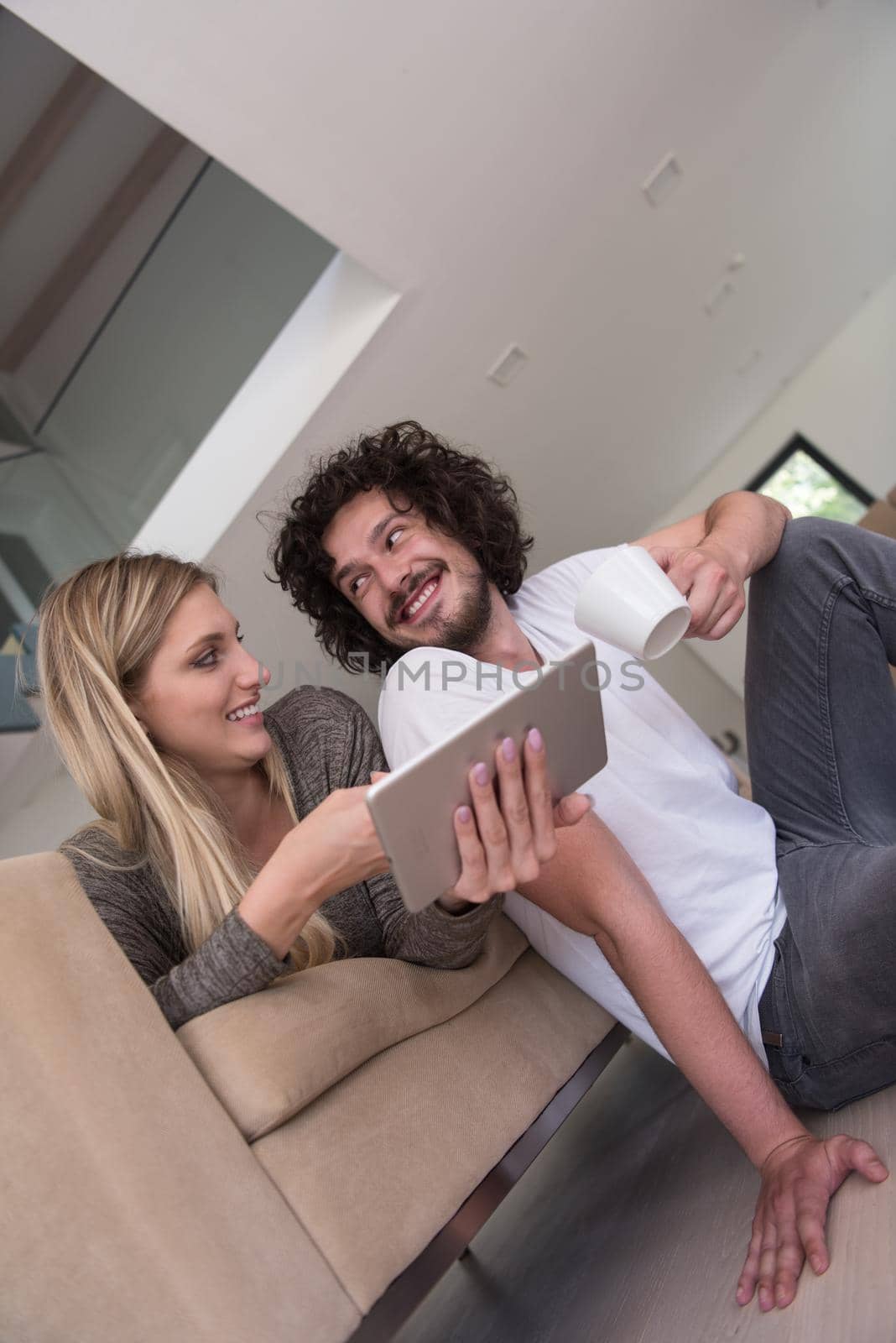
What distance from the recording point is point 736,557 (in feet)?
4.62

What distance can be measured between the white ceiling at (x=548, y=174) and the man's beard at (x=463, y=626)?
90 cm

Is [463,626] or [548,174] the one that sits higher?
[548,174]

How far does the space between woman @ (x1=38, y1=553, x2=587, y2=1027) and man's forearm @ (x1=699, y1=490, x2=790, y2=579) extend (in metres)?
0.54

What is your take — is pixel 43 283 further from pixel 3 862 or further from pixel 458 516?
pixel 3 862

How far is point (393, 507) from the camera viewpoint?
1.82 meters

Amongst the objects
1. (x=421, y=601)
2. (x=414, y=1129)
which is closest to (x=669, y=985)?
(x=414, y=1129)

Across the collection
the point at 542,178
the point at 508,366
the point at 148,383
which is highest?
the point at 542,178

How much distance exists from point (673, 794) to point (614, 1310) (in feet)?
2.23

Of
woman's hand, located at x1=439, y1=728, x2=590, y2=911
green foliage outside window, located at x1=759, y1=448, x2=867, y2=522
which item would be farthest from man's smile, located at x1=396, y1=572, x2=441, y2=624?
green foliage outside window, located at x1=759, y1=448, x2=867, y2=522

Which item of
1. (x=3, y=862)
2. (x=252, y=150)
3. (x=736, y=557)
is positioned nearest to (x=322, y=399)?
(x=252, y=150)

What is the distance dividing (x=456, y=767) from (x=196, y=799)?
2.18 ft

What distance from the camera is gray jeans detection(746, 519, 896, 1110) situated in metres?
1.26

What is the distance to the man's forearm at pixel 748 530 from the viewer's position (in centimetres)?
143

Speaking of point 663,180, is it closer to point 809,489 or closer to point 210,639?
→ point 210,639
